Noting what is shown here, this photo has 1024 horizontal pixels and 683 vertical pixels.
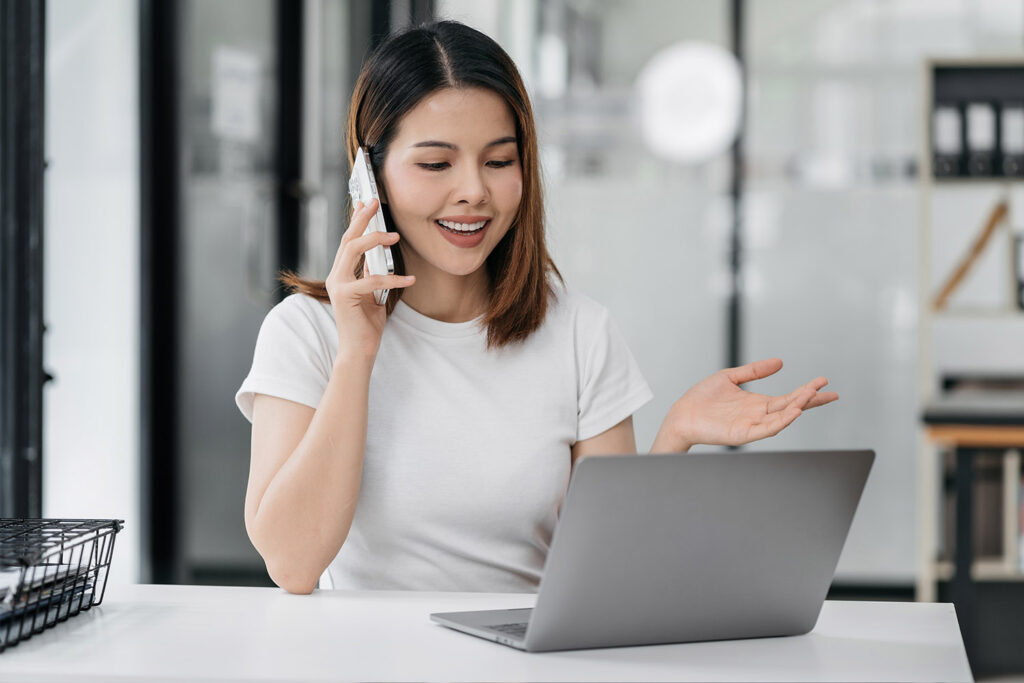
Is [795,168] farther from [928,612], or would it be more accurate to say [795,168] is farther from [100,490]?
[928,612]

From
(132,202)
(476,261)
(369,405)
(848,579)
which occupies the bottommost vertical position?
(848,579)

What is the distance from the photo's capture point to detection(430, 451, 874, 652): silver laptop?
3.15 feet

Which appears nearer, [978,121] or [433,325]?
[433,325]

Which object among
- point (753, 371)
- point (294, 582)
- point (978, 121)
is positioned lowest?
point (294, 582)

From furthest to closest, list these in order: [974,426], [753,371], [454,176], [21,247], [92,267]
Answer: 1. [974,426]
2. [92,267]
3. [21,247]
4. [454,176]
5. [753,371]

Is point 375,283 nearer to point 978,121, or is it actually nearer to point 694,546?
point 694,546

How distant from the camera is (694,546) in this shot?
1004mm

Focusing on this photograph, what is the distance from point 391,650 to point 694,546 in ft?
0.91

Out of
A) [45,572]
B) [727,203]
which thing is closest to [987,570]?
[727,203]

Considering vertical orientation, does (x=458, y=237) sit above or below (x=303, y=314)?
above

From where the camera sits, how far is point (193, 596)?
4.05ft

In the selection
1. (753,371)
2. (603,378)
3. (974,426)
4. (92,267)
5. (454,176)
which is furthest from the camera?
(974,426)

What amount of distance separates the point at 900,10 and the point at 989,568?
2.10m

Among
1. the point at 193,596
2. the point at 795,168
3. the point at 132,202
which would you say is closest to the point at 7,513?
the point at 132,202
